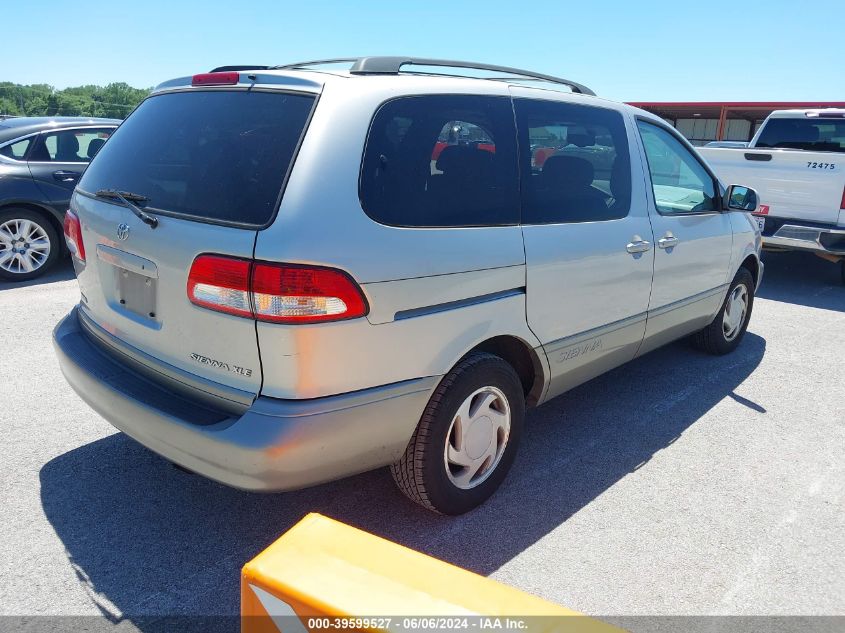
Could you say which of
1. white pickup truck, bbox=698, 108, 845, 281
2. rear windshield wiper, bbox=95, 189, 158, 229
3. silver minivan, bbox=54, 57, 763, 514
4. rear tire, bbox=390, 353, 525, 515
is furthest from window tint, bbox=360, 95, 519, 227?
white pickup truck, bbox=698, 108, 845, 281

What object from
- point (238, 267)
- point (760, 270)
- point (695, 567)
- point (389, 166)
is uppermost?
point (389, 166)

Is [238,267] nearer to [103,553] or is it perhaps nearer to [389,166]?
[389,166]

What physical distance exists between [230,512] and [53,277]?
5.27 meters

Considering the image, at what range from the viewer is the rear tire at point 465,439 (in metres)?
2.69

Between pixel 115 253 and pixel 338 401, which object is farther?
pixel 115 253

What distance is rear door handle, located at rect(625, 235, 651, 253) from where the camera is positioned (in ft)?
11.7

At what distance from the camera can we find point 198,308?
2.35 m

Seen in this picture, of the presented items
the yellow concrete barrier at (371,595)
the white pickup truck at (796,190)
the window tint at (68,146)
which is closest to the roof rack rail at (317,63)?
the yellow concrete barrier at (371,595)

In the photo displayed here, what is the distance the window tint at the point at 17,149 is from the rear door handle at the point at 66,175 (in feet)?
1.24

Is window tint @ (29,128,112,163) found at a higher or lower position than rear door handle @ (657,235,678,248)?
higher

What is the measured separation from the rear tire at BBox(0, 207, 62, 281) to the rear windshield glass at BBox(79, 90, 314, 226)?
15.1 ft

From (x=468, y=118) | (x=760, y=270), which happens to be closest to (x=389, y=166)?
(x=468, y=118)

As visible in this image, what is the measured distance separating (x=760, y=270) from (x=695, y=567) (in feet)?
11.3

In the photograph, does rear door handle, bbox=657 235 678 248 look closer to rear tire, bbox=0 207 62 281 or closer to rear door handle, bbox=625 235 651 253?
rear door handle, bbox=625 235 651 253
